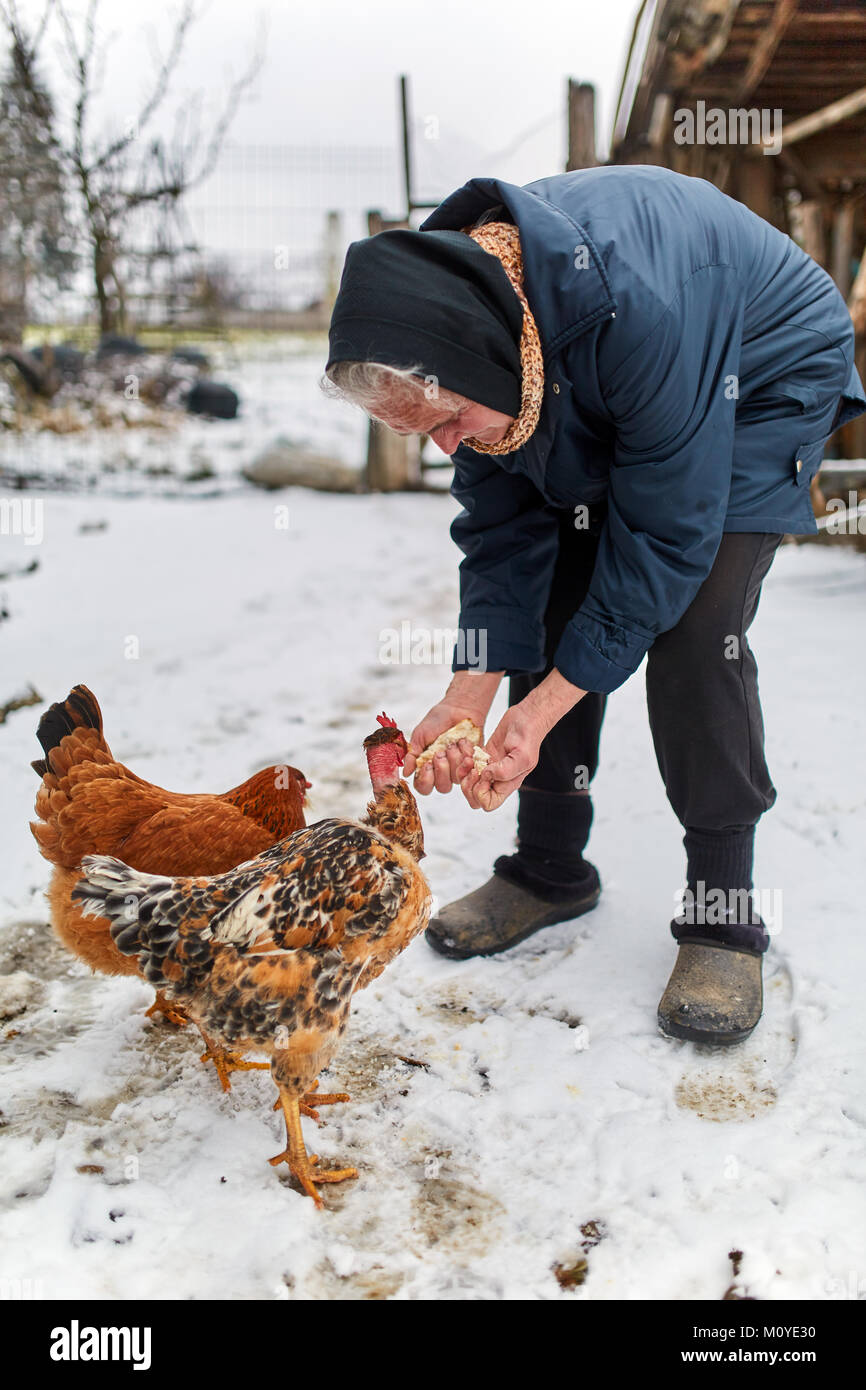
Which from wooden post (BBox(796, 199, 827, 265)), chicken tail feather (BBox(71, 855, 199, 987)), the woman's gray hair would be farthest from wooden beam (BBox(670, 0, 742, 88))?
chicken tail feather (BBox(71, 855, 199, 987))

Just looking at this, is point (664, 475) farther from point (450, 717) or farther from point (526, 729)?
point (450, 717)

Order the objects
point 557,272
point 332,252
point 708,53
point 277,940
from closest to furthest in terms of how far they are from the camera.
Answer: point 557,272 → point 277,940 → point 708,53 → point 332,252

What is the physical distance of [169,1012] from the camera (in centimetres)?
240

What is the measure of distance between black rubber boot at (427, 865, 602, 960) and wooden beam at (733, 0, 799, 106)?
452 cm

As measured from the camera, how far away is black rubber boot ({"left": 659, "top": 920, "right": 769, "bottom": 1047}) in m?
2.17

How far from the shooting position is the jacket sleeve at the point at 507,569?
232cm

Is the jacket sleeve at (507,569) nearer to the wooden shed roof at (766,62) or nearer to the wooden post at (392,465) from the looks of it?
the wooden shed roof at (766,62)

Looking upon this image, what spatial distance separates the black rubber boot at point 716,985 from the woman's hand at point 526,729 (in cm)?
63

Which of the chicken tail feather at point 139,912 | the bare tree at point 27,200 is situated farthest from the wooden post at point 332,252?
the chicken tail feather at point 139,912

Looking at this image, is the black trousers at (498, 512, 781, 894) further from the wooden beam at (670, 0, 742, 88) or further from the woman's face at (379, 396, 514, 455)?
the wooden beam at (670, 0, 742, 88)

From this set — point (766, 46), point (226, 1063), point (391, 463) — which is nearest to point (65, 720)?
point (226, 1063)

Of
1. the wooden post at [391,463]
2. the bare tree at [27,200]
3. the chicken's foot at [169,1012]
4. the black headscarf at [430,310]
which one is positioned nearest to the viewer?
the black headscarf at [430,310]

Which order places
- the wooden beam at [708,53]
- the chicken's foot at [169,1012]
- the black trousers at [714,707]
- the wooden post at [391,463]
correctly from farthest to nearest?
the wooden post at [391,463], the wooden beam at [708,53], the chicken's foot at [169,1012], the black trousers at [714,707]

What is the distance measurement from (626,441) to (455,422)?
0.35 meters
